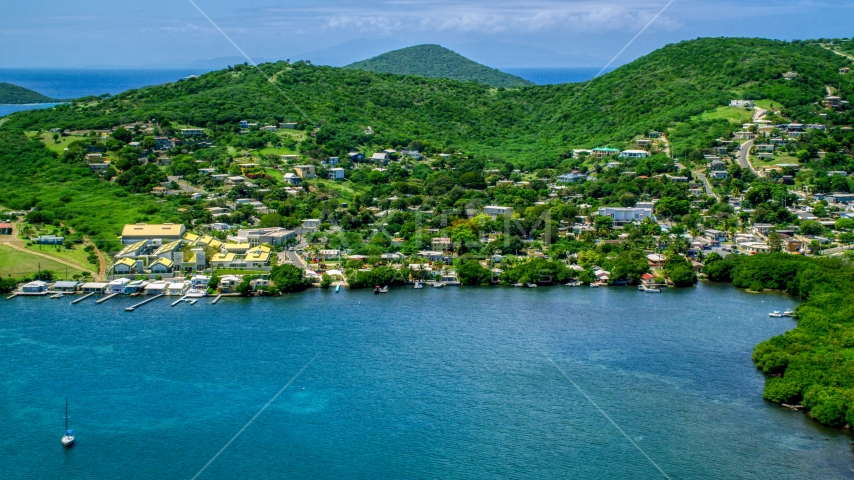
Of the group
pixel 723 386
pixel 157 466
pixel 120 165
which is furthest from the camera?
pixel 120 165

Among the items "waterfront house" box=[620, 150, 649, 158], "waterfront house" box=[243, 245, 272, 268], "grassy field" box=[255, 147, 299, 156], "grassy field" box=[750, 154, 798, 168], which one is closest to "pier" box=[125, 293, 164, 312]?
"waterfront house" box=[243, 245, 272, 268]

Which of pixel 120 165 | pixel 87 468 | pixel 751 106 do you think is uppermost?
pixel 751 106

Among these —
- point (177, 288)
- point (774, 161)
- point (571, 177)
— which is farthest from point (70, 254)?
point (774, 161)

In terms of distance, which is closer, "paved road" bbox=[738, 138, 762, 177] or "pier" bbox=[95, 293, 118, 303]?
"pier" bbox=[95, 293, 118, 303]

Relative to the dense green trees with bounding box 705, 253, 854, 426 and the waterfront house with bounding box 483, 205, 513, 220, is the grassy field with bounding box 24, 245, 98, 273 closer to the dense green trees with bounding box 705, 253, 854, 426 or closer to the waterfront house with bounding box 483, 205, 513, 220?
the waterfront house with bounding box 483, 205, 513, 220

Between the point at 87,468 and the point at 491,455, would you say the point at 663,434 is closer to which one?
the point at 491,455

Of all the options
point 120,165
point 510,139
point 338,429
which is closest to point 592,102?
point 510,139

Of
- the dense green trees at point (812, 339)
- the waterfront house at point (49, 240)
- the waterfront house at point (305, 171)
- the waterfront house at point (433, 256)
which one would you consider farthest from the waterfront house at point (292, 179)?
the dense green trees at point (812, 339)
